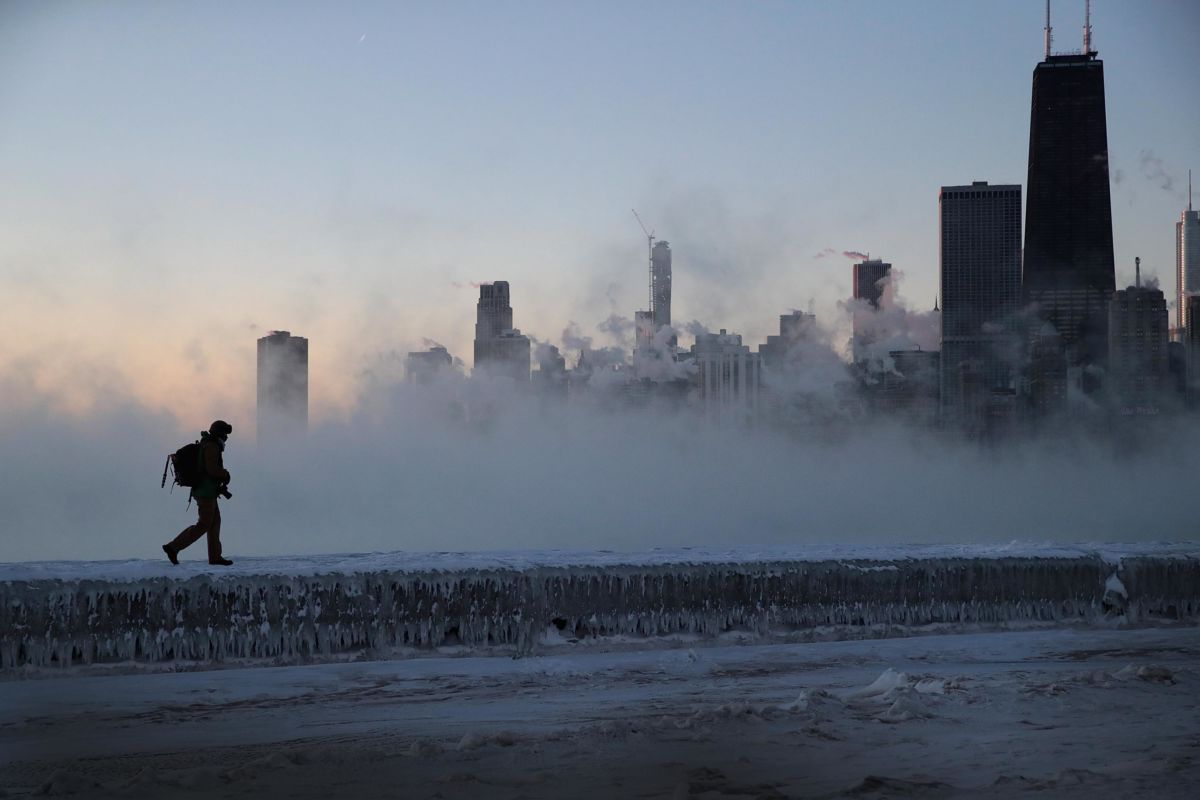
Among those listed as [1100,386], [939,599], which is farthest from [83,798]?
[1100,386]

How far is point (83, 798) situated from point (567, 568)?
569 centimetres

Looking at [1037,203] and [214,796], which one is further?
[1037,203]

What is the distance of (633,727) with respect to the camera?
8750 millimetres

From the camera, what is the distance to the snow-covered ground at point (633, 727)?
7328 mm

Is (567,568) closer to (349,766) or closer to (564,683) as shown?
(564,683)

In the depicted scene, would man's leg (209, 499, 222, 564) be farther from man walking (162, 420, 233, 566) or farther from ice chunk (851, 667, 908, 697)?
ice chunk (851, 667, 908, 697)

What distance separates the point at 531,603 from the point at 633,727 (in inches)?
130

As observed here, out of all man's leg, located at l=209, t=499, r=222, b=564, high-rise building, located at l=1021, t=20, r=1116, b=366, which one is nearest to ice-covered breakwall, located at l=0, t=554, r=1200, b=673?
man's leg, located at l=209, t=499, r=222, b=564

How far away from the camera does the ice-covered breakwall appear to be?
34.7 feet

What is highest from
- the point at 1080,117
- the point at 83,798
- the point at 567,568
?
the point at 1080,117

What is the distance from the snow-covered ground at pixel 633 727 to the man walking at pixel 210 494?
1.53 m

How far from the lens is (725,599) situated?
1262cm

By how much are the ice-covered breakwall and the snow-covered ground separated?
0.81 feet

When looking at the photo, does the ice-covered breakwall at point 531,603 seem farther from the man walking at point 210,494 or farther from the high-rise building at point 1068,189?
the high-rise building at point 1068,189
